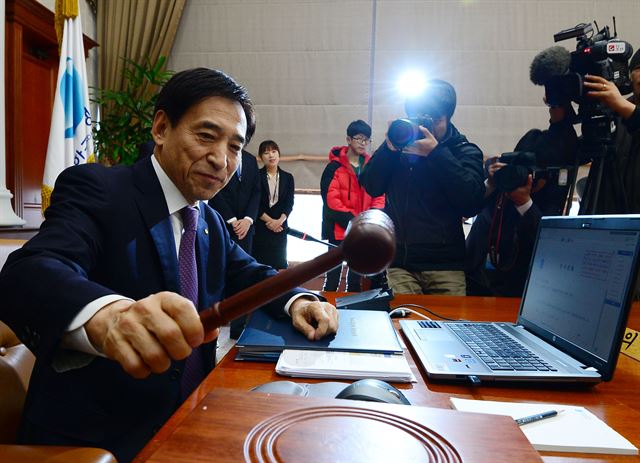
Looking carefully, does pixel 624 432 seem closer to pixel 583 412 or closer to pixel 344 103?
pixel 583 412

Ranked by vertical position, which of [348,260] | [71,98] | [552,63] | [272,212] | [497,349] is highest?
[552,63]

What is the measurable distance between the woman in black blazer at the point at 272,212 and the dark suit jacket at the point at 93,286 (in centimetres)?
236

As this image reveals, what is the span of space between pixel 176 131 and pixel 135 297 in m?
0.37

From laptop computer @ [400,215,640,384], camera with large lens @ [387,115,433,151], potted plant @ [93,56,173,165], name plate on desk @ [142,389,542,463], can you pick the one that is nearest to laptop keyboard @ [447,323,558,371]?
laptop computer @ [400,215,640,384]

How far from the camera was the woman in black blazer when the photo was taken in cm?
341

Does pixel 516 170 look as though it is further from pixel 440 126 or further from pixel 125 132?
pixel 125 132

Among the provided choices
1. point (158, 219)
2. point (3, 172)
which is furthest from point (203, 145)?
point (3, 172)

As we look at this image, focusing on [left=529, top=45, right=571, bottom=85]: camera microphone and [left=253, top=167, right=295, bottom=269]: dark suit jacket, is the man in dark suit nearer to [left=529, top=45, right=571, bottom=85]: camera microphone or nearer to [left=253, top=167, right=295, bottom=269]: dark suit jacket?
[left=529, top=45, right=571, bottom=85]: camera microphone

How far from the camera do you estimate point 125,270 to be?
A: 2.91 ft

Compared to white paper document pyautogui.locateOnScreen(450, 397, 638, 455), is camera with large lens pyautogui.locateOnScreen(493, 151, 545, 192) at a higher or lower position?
higher

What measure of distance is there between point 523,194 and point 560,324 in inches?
34.5

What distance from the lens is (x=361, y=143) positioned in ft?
10.3

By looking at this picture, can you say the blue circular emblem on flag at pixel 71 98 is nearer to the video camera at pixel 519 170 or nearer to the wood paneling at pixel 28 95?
the wood paneling at pixel 28 95

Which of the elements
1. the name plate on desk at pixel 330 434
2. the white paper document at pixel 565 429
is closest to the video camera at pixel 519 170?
the white paper document at pixel 565 429
